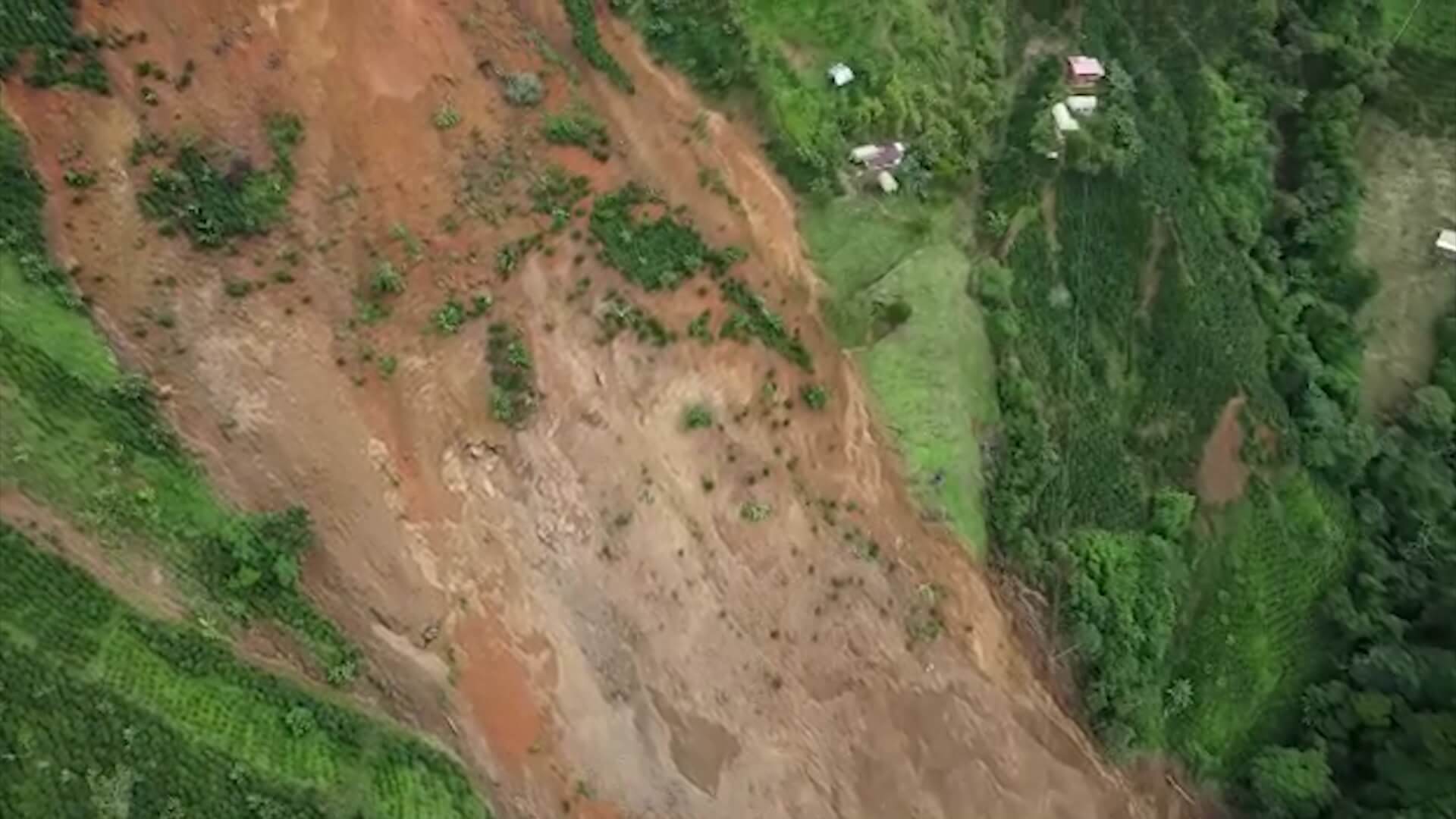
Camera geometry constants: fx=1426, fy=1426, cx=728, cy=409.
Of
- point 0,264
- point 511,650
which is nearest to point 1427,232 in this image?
point 511,650

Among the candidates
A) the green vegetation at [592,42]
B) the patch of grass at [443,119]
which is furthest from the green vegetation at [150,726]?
the green vegetation at [592,42]

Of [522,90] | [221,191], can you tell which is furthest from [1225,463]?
[221,191]

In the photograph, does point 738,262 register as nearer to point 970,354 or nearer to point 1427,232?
point 970,354

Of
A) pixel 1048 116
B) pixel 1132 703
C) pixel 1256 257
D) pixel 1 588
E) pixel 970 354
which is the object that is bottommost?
pixel 1132 703

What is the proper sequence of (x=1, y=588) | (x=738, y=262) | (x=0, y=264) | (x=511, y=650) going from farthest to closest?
(x=738, y=262) → (x=511, y=650) → (x=0, y=264) → (x=1, y=588)

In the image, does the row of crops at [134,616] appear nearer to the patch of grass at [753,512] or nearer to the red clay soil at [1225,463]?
the patch of grass at [753,512]

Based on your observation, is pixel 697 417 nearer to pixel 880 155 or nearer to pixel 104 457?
pixel 880 155
